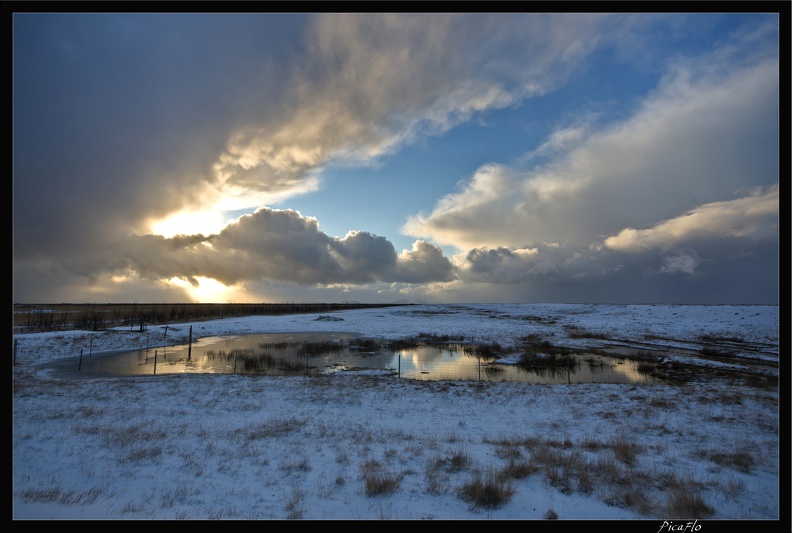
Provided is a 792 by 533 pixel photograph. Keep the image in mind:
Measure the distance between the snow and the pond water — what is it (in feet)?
14.1

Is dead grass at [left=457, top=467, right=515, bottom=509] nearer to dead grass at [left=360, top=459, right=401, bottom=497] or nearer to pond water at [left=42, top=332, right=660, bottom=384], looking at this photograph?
dead grass at [left=360, top=459, right=401, bottom=497]

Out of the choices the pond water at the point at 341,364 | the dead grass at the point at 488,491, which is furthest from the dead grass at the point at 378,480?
the pond water at the point at 341,364

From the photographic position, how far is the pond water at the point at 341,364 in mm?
26766

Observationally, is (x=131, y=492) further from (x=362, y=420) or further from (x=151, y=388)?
(x=151, y=388)

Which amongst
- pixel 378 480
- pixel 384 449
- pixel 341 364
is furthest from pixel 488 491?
pixel 341 364

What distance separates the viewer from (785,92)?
634 cm

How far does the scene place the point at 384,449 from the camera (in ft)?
38.0

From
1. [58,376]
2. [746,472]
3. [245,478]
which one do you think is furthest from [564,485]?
[58,376]

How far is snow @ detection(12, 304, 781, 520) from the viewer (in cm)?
789

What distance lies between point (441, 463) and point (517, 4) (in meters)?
11.0

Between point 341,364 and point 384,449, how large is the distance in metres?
20.8

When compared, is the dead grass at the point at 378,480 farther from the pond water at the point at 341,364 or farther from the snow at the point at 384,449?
the pond water at the point at 341,364

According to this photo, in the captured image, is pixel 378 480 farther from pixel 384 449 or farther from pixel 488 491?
pixel 384 449

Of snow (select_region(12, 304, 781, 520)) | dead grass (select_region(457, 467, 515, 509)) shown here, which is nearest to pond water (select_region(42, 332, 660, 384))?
snow (select_region(12, 304, 781, 520))
